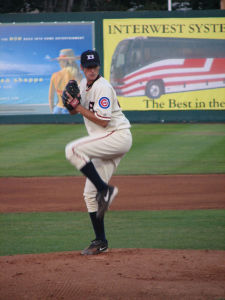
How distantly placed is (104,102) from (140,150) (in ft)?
31.5

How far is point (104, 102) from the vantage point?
6.06 m

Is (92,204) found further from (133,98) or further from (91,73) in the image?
(133,98)

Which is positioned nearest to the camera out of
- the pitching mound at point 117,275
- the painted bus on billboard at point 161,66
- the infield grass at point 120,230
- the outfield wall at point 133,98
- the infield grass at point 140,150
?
the pitching mound at point 117,275

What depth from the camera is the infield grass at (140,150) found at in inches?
513

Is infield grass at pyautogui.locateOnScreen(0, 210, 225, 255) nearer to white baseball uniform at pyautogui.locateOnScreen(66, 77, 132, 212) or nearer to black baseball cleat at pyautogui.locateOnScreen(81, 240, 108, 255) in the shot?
black baseball cleat at pyautogui.locateOnScreen(81, 240, 108, 255)

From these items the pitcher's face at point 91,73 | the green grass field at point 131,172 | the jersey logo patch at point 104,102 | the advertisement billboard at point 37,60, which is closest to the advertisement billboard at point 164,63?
the advertisement billboard at point 37,60

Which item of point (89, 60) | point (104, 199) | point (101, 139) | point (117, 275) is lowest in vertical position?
point (117, 275)

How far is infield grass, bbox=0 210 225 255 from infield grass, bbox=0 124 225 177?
371 centimetres

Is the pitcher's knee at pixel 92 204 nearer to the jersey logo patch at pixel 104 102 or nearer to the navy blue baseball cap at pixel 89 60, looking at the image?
the jersey logo patch at pixel 104 102

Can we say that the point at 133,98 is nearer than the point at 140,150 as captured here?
No

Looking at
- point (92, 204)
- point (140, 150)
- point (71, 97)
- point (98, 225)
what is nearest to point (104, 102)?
point (71, 97)

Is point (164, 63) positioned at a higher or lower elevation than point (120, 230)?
higher

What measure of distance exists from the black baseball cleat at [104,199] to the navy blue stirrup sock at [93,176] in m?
0.05

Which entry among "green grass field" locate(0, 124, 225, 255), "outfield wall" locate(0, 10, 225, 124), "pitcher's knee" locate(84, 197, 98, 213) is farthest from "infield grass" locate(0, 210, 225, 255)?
"outfield wall" locate(0, 10, 225, 124)
